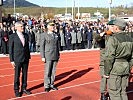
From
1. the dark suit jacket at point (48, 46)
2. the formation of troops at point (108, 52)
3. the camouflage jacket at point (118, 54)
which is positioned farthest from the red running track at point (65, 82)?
the camouflage jacket at point (118, 54)

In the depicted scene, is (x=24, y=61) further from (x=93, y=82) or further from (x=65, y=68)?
(x=65, y=68)

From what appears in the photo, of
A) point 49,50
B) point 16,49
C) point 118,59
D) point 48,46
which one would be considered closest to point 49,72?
point 49,50

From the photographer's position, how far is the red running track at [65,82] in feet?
31.2

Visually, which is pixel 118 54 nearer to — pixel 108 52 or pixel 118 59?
pixel 118 59

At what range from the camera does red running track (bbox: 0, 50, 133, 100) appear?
31.2ft

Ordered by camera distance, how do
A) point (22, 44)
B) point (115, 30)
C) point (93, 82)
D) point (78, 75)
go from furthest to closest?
point (78, 75), point (93, 82), point (22, 44), point (115, 30)

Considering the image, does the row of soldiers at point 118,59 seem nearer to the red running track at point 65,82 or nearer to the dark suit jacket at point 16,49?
the red running track at point 65,82

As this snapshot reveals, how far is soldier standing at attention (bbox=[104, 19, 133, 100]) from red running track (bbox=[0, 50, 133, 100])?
2.45 metres

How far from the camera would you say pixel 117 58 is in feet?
22.0

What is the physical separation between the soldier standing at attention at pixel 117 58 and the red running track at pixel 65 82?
245cm

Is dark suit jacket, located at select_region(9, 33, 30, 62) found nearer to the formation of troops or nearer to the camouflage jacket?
the formation of troops

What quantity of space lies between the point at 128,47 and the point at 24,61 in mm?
3429

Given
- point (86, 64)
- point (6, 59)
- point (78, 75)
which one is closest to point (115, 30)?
point (78, 75)

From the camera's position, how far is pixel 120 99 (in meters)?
6.97
